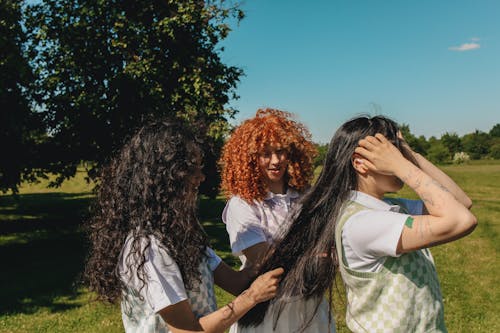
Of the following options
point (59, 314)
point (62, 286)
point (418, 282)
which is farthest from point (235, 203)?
point (62, 286)

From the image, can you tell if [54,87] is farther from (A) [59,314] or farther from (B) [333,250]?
(B) [333,250]

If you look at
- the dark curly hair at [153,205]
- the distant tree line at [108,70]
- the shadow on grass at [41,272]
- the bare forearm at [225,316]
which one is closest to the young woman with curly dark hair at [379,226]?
the bare forearm at [225,316]

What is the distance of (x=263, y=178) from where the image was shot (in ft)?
11.6

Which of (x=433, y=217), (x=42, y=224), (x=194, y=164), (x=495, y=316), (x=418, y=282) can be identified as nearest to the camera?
(x=433, y=217)

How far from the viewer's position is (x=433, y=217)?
1718 millimetres

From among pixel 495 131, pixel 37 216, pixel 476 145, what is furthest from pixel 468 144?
pixel 37 216

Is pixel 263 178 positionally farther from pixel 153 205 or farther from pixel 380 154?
pixel 380 154

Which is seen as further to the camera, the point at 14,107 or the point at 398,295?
the point at 14,107

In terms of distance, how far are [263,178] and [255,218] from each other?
1.33ft

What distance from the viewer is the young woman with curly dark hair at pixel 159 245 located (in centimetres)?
200

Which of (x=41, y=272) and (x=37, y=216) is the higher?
(x=37, y=216)

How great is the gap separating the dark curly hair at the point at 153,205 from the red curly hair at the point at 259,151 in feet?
3.78

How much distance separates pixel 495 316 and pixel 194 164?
6628 mm

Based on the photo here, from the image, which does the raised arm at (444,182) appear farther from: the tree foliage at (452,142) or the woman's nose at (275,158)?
the tree foliage at (452,142)
